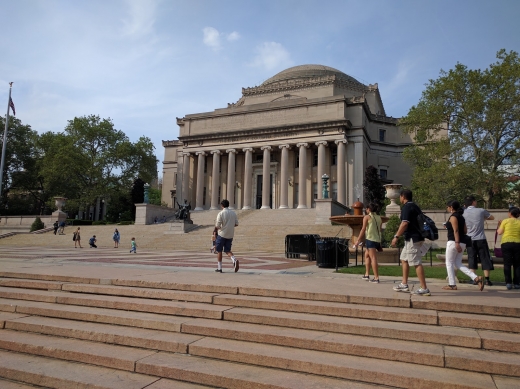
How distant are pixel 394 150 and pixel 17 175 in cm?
5136

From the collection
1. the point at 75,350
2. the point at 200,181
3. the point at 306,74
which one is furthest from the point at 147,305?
the point at 306,74

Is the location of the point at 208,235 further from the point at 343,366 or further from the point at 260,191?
the point at 343,366

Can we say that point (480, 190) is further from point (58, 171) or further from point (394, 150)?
point (58, 171)

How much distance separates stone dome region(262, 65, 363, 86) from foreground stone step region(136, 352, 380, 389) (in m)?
53.2

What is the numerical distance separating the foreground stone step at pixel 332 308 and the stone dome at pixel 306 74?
169ft

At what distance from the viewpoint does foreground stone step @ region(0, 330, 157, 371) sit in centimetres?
438

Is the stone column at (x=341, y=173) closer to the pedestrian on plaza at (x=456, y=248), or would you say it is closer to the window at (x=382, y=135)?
the window at (x=382, y=135)

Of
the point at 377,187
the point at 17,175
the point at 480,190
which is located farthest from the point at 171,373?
the point at 17,175

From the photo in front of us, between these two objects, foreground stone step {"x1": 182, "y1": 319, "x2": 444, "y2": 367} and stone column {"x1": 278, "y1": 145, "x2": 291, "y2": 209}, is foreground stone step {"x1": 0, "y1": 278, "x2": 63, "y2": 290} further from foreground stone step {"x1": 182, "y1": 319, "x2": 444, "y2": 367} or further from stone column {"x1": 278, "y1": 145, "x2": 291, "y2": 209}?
stone column {"x1": 278, "y1": 145, "x2": 291, "y2": 209}

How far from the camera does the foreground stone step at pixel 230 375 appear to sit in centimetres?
368

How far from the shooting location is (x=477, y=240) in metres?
8.21

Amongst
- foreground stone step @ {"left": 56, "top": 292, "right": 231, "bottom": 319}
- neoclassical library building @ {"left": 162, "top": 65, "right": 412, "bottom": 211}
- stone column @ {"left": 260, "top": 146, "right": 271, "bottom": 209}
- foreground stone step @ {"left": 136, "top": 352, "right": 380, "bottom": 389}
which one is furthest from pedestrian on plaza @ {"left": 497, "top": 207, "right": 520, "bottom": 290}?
stone column @ {"left": 260, "top": 146, "right": 271, "bottom": 209}

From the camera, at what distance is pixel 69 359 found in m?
4.57

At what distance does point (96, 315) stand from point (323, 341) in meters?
3.35
